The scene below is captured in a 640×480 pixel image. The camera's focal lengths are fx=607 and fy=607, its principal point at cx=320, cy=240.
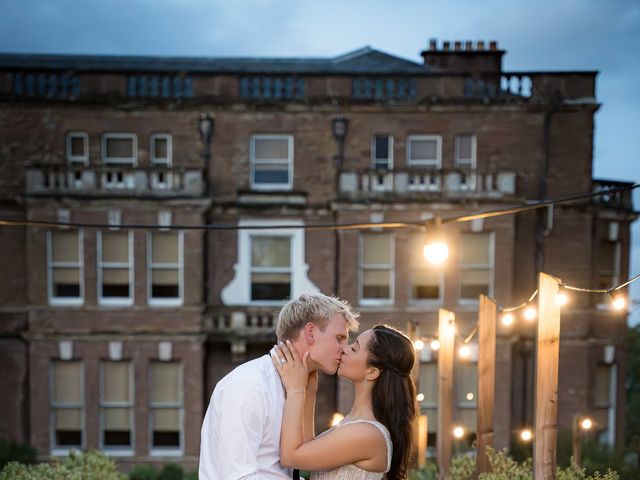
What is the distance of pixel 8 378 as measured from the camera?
1466cm

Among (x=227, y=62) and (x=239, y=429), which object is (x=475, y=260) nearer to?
(x=227, y=62)

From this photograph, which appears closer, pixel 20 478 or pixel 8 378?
pixel 20 478

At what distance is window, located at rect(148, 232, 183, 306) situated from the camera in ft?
47.1

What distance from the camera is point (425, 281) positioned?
1479 cm

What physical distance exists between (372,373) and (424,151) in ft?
38.7

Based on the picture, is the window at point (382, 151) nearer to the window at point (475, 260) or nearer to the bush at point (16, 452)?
the window at point (475, 260)

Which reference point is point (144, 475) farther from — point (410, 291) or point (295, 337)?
point (295, 337)

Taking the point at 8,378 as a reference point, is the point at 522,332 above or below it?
above

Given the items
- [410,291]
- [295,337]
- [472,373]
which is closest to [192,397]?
[410,291]

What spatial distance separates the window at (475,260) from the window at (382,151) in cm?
258

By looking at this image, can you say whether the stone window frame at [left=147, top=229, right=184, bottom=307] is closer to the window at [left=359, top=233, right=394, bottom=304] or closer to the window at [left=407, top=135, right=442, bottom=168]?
the window at [left=359, top=233, right=394, bottom=304]

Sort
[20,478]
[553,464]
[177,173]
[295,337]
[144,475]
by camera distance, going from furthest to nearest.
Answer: [177,173] → [144,475] → [20,478] → [553,464] → [295,337]

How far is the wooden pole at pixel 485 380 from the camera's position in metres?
6.94

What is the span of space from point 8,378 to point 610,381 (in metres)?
15.1
